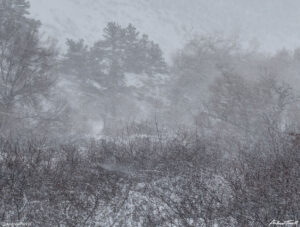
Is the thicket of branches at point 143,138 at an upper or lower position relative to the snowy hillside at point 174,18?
lower

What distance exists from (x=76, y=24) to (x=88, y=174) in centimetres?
5393

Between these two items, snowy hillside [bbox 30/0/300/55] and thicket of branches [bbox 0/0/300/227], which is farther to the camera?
snowy hillside [bbox 30/0/300/55]

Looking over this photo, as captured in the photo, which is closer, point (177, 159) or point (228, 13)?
point (177, 159)

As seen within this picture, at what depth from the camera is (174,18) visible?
78500 millimetres

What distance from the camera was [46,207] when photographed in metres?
4.91

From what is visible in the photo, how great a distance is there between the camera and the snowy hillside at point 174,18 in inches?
2148

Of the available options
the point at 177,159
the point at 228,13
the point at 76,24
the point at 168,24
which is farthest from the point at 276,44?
the point at 177,159

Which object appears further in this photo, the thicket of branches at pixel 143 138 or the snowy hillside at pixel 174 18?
the snowy hillside at pixel 174 18

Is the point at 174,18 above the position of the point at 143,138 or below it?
above

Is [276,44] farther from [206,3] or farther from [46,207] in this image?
[46,207]

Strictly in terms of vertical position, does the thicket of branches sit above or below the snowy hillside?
below

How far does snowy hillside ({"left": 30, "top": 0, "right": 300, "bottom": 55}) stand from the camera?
54.6 m

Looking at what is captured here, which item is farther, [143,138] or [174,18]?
[174,18]

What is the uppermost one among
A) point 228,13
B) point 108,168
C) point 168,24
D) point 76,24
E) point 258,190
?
point 228,13
